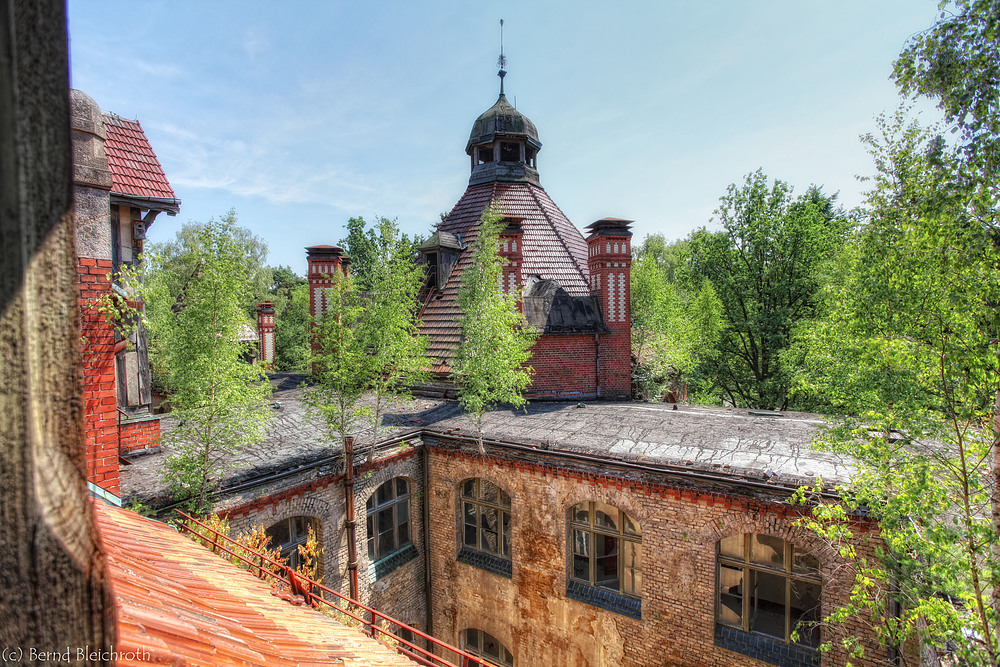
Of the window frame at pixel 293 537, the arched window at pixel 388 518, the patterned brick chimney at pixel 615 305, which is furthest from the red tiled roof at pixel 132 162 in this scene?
the patterned brick chimney at pixel 615 305

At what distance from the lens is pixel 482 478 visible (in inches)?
388

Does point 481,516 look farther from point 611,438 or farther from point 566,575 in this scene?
point 611,438

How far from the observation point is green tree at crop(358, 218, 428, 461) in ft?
27.4

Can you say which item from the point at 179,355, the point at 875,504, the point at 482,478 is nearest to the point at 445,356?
the point at 482,478

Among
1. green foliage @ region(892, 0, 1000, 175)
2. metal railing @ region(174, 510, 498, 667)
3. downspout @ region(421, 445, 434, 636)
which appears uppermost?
green foliage @ region(892, 0, 1000, 175)

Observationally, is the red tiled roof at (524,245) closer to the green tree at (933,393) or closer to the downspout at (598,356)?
the downspout at (598,356)

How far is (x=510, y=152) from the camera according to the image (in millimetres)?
17328

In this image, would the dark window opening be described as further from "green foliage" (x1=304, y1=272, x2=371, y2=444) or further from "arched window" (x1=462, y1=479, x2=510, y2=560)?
"arched window" (x1=462, y1=479, x2=510, y2=560)

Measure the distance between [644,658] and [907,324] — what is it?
698cm

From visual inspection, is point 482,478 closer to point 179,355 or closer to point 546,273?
point 179,355

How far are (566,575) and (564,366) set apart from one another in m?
5.61

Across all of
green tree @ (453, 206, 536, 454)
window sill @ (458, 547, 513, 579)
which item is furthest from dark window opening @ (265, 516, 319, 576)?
green tree @ (453, 206, 536, 454)

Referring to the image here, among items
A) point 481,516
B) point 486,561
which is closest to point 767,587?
point 486,561

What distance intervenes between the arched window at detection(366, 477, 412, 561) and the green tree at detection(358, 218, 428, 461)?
1536 millimetres
